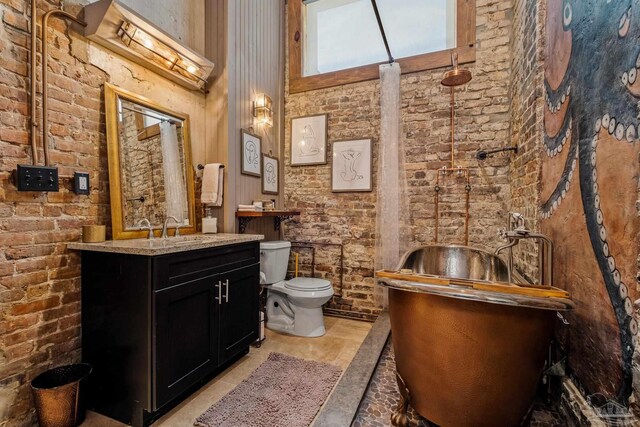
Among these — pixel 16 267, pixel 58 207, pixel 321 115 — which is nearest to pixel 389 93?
pixel 321 115

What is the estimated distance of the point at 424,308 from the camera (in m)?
1.29

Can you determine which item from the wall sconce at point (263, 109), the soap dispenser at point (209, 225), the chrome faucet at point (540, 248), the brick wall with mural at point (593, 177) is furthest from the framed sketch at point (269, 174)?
the brick wall with mural at point (593, 177)

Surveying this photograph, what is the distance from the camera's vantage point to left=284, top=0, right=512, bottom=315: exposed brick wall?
2684 mm

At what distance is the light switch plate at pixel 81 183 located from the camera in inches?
66.2

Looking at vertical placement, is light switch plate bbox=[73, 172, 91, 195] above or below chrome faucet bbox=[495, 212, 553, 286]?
above

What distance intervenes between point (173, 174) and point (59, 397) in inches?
60.0

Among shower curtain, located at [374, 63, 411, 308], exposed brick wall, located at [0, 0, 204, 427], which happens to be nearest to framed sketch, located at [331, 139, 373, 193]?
shower curtain, located at [374, 63, 411, 308]

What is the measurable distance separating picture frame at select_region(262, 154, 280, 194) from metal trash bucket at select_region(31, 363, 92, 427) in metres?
2.07

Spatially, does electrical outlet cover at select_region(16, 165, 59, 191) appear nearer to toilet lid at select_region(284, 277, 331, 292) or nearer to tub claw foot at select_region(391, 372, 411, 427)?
toilet lid at select_region(284, 277, 331, 292)

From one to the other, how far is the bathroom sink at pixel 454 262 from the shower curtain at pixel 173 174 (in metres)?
1.86

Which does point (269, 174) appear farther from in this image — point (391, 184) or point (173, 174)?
point (391, 184)

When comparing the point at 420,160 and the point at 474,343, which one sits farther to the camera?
the point at 420,160

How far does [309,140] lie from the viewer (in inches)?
132

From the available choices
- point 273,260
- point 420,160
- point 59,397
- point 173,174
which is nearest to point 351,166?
point 420,160
